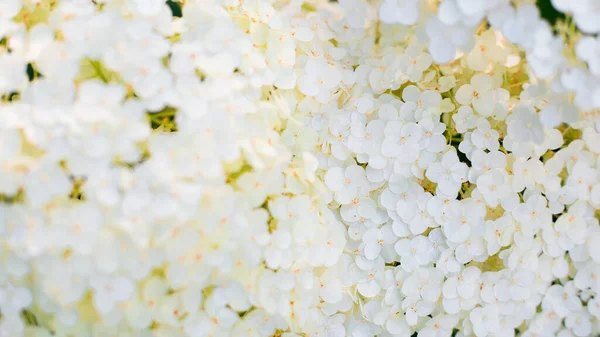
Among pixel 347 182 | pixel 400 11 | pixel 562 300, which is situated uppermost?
pixel 400 11

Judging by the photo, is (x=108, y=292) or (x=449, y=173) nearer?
(x=108, y=292)

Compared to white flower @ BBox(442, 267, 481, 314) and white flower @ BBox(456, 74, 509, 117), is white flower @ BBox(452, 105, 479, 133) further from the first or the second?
white flower @ BBox(442, 267, 481, 314)

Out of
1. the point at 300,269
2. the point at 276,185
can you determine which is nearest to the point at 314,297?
the point at 300,269

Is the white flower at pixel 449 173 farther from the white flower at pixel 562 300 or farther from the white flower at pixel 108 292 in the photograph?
the white flower at pixel 108 292

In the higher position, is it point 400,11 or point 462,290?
point 400,11

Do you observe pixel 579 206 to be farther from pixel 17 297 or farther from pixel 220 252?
pixel 17 297

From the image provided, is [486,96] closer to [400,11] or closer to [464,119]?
[464,119]

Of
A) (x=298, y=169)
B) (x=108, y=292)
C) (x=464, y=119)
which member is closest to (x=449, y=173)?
(x=464, y=119)

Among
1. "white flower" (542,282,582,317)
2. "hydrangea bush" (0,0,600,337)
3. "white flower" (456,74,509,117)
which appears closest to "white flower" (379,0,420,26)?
"hydrangea bush" (0,0,600,337)
